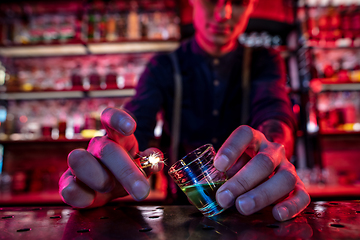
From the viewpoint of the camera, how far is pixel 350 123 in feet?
7.52

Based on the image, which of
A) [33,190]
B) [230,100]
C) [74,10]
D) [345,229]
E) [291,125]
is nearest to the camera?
[345,229]

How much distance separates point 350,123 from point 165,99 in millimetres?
1950

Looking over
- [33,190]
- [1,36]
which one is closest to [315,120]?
[33,190]

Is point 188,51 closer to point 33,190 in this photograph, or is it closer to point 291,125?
point 291,125

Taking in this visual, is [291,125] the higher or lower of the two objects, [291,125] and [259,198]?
the higher

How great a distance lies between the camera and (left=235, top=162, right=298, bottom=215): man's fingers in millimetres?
461

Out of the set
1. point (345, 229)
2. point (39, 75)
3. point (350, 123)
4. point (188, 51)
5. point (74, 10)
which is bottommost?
point (345, 229)

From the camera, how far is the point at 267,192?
489 mm

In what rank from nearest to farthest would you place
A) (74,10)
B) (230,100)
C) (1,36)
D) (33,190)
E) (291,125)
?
(291,125) → (230,100) → (33,190) → (1,36) → (74,10)

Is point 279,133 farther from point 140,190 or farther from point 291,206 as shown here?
point 140,190

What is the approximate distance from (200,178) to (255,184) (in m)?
0.11

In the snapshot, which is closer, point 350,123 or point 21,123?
point 350,123

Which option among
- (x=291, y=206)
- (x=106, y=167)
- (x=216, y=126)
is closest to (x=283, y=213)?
(x=291, y=206)

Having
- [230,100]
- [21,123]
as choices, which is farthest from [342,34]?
[21,123]
